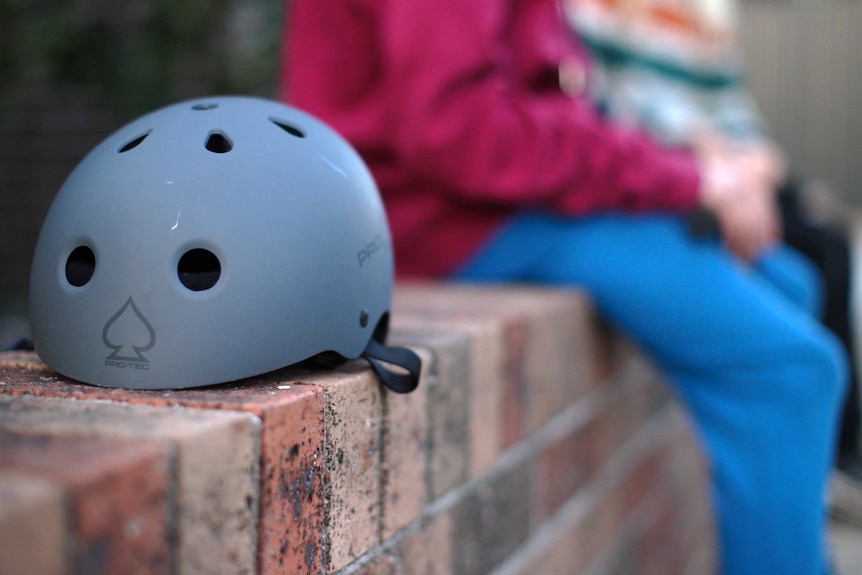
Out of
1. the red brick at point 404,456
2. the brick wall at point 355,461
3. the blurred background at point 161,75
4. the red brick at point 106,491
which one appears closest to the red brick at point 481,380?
the brick wall at point 355,461

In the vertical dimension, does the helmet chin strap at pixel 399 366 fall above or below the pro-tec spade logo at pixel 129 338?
below

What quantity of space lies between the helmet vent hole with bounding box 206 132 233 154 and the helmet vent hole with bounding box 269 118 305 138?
6 cm

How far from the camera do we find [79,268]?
2.63 feet

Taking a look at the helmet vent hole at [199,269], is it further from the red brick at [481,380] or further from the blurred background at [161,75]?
the blurred background at [161,75]

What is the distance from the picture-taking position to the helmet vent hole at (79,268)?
0.80 metres

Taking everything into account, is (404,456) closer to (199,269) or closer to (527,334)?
(199,269)

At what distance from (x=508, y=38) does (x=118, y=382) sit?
1.03 m

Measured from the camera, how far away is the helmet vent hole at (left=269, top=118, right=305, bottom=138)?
0.89m

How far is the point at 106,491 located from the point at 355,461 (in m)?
0.34

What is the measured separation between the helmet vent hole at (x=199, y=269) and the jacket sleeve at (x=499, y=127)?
0.55 meters

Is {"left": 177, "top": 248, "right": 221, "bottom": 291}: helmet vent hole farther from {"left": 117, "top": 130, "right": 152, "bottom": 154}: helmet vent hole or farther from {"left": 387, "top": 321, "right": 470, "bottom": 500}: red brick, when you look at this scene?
{"left": 387, "top": 321, "right": 470, "bottom": 500}: red brick

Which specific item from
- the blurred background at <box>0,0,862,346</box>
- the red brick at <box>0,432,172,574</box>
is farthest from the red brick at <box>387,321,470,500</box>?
the blurred background at <box>0,0,862,346</box>

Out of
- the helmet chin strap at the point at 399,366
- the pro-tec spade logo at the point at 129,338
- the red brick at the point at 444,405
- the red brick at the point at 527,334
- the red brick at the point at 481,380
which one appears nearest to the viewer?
the pro-tec spade logo at the point at 129,338

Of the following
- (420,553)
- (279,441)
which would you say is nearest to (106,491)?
(279,441)
